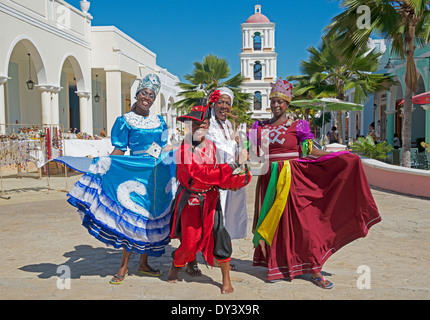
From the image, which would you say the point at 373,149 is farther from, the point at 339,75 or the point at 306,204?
the point at 306,204

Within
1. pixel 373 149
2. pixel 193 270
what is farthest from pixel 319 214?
pixel 373 149

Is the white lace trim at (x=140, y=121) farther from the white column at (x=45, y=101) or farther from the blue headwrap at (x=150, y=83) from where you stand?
the white column at (x=45, y=101)

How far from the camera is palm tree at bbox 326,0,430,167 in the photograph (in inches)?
402

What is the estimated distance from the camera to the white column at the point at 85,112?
1845 centimetres

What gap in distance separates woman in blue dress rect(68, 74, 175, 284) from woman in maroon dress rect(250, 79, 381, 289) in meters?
0.92

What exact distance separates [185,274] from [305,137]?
1.74 m

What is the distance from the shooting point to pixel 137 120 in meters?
4.02

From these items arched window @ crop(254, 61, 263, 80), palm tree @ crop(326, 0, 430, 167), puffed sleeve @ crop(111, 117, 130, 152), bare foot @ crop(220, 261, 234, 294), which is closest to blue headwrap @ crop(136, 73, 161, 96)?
puffed sleeve @ crop(111, 117, 130, 152)

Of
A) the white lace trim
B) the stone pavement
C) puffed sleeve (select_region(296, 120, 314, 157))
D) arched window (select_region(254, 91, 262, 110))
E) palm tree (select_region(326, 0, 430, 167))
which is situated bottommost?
the stone pavement

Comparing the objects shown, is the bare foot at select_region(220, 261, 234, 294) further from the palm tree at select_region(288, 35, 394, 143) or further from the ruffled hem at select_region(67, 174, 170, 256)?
the palm tree at select_region(288, 35, 394, 143)

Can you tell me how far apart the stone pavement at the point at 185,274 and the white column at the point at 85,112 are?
12.3 meters

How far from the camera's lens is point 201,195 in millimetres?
3578

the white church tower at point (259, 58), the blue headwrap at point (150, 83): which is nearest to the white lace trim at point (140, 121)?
the blue headwrap at point (150, 83)
